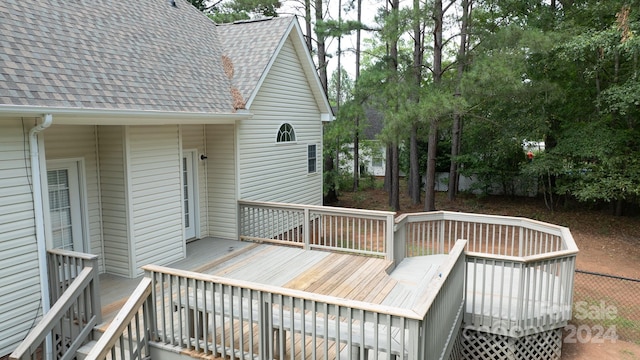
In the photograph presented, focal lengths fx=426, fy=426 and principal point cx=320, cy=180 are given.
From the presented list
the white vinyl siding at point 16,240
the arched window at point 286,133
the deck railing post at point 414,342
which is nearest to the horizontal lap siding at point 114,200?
the white vinyl siding at point 16,240

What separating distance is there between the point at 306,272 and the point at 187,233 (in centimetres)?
326

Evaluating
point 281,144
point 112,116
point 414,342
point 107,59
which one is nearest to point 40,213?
point 112,116

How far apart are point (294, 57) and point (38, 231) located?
765 centimetres

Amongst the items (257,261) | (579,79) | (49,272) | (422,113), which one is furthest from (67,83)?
(579,79)

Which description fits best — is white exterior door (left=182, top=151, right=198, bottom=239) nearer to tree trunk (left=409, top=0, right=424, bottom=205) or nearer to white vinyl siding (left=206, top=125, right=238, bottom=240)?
white vinyl siding (left=206, top=125, right=238, bottom=240)

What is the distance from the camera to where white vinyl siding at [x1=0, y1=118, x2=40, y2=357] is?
4.96m

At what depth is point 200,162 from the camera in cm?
930

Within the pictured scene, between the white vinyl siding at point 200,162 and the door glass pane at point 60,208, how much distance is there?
275cm

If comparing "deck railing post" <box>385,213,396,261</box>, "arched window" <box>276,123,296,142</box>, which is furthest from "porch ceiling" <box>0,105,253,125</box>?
"deck railing post" <box>385,213,396,261</box>

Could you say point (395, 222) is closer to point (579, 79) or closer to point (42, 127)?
point (42, 127)

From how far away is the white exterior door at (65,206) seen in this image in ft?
20.6

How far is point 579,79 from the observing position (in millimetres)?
14195

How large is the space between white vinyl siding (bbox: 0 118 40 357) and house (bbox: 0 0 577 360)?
0.05 feet

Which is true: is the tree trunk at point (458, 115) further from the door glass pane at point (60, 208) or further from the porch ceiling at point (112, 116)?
the door glass pane at point (60, 208)
